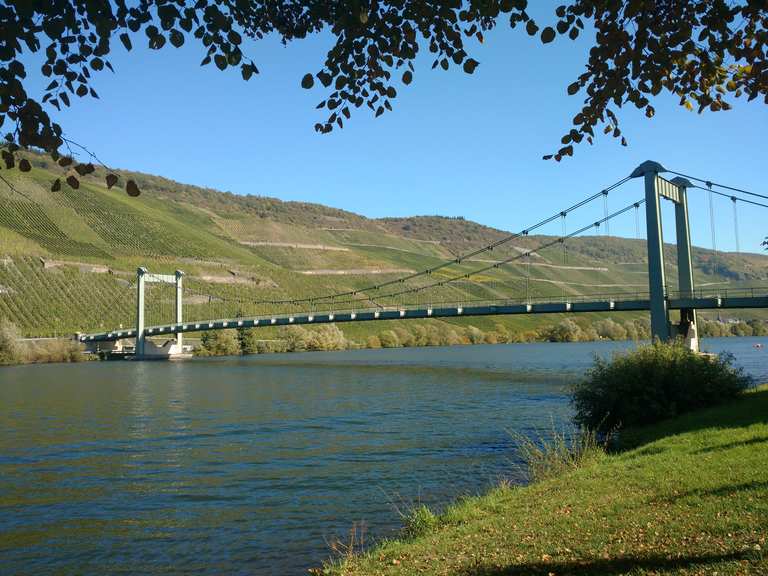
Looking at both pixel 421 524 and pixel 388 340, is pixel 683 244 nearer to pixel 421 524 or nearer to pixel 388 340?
pixel 421 524

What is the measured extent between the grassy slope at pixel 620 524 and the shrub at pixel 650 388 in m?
5.03

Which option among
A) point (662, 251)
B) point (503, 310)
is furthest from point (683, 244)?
point (503, 310)

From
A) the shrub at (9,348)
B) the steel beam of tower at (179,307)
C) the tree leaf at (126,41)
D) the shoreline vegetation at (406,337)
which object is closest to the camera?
the tree leaf at (126,41)

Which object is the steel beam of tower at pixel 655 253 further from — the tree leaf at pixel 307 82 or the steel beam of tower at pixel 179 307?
the steel beam of tower at pixel 179 307

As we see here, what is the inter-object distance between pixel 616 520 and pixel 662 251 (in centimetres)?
2962

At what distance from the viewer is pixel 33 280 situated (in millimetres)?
77562

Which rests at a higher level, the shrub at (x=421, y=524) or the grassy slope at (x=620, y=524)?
the grassy slope at (x=620, y=524)

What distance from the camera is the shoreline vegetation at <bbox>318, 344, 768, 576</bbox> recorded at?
5.43m

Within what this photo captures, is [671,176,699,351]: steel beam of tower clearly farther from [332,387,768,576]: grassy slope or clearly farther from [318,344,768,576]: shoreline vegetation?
[332,387,768,576]: grassy slope

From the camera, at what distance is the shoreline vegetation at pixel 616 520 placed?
17.8 ft

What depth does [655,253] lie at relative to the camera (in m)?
33.2

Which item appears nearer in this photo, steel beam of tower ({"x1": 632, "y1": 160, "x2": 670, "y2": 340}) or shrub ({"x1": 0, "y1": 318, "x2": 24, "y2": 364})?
steel beam of tower ({"x1": 632, "y1": 160, "x2": 670, "y2": 340})

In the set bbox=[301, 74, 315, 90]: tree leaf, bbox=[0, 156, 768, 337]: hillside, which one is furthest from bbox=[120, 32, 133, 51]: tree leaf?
bbox=[0, 156, 768, 337]: hillside

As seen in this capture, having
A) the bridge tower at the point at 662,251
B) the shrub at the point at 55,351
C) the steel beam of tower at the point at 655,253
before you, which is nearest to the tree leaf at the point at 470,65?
the bridge tower at the point at 662,251
